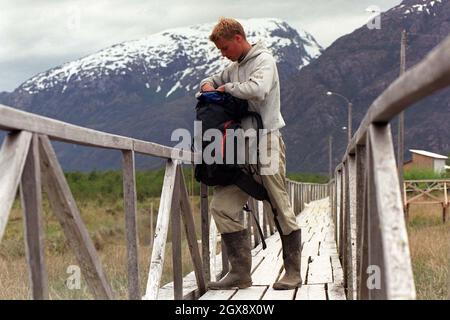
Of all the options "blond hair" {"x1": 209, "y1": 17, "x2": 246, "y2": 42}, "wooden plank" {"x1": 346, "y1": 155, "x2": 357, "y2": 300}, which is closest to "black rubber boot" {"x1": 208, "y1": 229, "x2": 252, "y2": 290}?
"wooden plank" {"x1": 346, "y1": 155, "x2": 357, "y2": 300}

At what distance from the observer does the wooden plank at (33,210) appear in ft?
9.61

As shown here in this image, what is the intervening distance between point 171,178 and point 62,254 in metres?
9.98

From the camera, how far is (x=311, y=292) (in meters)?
5.96

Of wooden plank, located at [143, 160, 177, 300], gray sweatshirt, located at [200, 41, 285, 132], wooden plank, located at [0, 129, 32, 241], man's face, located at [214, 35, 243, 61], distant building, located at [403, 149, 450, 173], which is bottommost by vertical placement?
wooden plank, located at [143, 160, 177, 300]

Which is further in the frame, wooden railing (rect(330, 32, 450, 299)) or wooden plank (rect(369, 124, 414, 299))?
wooden plank (rect(369, 124, 414, 299))

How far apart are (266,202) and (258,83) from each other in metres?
0.92

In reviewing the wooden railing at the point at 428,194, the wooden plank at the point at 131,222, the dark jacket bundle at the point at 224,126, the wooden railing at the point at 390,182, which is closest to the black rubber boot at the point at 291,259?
the dark jacket bundle at the point at 224,126

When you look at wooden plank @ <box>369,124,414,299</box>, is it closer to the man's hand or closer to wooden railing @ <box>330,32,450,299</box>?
wooden railing @ <box>330,32,450,299</box>

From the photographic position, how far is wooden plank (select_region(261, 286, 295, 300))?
5.69 meters

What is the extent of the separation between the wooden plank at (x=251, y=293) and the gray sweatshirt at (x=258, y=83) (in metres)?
1.10

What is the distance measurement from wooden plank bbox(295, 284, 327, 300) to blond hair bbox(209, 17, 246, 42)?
5.71 feet

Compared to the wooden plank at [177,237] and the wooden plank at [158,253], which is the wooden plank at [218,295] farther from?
the wooden plank at [158,253]

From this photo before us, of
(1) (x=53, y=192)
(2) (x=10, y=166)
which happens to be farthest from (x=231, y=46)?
(2) (x=10, y=166)
